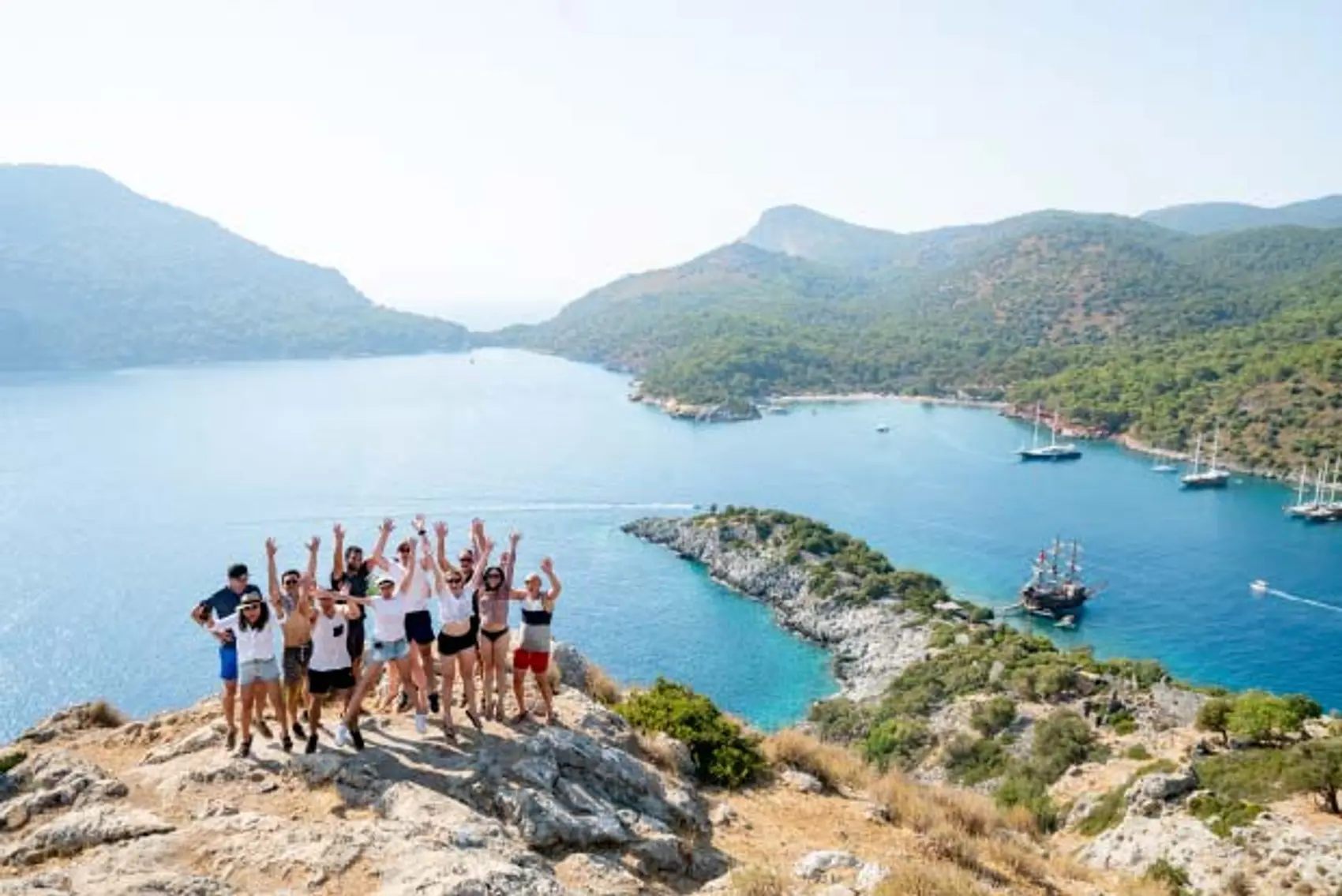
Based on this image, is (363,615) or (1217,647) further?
(1217,647)

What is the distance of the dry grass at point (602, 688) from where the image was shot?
12.5 m

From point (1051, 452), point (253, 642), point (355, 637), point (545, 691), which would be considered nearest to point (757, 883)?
point (545, 691)

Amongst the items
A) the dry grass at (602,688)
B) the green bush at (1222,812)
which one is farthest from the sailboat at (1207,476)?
the dry grass at (602,688)

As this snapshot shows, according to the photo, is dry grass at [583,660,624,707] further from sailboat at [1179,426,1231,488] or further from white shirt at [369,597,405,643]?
sailboat at [1179,426,1231,488]

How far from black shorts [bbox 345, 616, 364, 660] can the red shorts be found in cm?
155

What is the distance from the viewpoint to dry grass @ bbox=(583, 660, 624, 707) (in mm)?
12539

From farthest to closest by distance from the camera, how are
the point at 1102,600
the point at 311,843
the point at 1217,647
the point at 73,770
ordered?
the point at 1102,600, the point at 1217,647, the point at 73,770, the point at 311,843

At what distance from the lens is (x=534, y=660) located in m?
9.43

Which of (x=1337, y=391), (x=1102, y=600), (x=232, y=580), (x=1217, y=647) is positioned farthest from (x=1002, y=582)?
(x=232, y=580)

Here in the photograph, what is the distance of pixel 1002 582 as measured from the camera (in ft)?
203

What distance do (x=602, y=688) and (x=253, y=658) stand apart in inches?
205

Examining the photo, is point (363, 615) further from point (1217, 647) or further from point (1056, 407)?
point (1056, 407)

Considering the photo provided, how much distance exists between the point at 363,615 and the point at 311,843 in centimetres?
318

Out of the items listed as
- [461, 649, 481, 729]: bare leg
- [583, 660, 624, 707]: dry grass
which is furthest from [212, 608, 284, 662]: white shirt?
[583, 660, 624, 707]: dry grass
